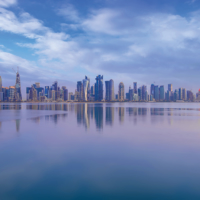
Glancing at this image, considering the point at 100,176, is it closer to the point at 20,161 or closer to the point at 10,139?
the point at 20,161

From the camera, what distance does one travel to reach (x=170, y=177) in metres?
9.57

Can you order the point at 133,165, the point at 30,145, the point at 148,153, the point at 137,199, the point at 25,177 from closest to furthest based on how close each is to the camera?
1. the point at 137,199
2. the point at 25,177
3. the point at 133,165
4. the point at 148,153
5. the point at 30,145

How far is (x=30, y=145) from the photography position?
52.2 feet

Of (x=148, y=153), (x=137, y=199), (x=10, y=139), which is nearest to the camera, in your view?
(x=137, y=199)

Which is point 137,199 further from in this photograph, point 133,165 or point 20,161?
point 20,161

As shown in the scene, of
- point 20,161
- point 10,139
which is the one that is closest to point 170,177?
point 20,161

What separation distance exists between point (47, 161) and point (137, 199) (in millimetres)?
6615

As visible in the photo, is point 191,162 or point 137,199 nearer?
point 137,199

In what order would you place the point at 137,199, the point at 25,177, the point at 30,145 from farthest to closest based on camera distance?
the point at 30,145
the point at 25,177
the point at 137,199

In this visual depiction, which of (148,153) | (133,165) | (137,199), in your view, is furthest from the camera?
(148,153)

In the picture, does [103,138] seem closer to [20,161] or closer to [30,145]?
[30,145]

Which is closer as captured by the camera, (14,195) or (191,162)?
(14,195)

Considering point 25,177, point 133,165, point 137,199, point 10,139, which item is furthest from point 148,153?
point 10,139

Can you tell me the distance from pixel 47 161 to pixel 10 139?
334 inches
